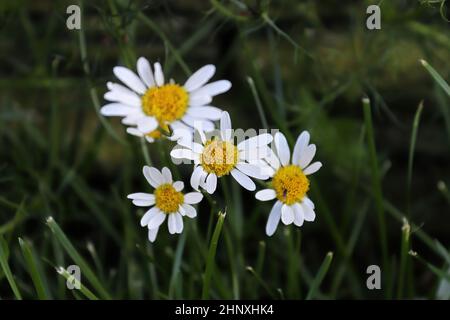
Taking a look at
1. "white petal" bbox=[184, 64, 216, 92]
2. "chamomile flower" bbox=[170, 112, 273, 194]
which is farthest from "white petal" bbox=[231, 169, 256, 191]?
"white petal" bbox=[184, 64, 216, 92]

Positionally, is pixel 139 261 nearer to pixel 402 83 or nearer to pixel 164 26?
pixel 164 26

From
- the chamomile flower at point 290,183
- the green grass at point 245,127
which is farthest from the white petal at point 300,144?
the green grass at point 245,127

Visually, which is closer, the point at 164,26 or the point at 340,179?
the point at 340,179

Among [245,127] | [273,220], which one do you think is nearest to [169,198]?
[273,220]

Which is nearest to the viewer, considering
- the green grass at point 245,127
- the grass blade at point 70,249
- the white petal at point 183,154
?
the white petal at point 183,154

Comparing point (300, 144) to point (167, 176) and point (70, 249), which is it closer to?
point (167, 176)

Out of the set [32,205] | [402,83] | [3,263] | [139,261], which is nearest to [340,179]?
[402,83]

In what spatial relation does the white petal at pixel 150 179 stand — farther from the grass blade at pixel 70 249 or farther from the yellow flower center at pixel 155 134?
the grass blade at pixel 70 249
